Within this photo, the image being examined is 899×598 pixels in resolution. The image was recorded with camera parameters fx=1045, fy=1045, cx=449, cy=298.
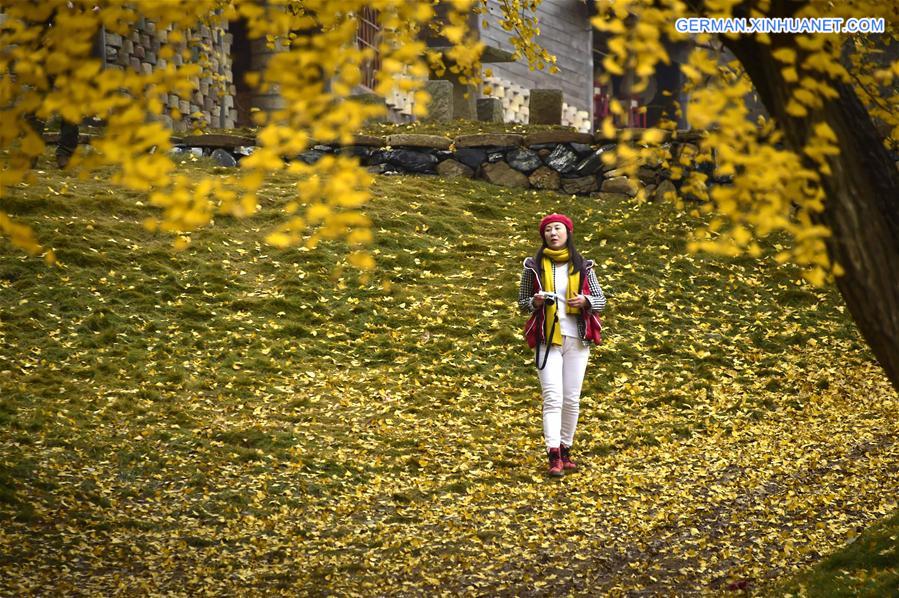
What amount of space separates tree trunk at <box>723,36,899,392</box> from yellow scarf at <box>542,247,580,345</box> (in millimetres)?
3609

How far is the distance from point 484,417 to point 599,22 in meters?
5.70

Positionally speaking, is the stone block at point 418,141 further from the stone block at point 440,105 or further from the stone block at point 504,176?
the stone block at point 440,105

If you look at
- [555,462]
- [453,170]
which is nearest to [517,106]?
[453,170]

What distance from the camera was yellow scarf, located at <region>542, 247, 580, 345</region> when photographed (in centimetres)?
728

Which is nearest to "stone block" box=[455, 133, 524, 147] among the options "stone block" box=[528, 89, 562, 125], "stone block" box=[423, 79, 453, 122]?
"stone block" box=[528, 89, 562, 125]

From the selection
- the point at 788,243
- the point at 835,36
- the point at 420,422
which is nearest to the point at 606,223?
the point at 788,243

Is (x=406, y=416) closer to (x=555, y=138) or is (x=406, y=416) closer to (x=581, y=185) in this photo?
(x=581, y=185)

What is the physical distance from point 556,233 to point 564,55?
18173 millimetres

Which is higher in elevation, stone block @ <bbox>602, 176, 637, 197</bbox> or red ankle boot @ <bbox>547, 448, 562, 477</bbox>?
stone block @ <bbox>602, 176, 637, 197</bbox>

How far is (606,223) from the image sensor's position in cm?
1347

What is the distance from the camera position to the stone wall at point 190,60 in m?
15.8

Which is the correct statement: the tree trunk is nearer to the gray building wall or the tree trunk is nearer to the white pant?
the white pant

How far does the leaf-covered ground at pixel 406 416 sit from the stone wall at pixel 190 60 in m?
3.75

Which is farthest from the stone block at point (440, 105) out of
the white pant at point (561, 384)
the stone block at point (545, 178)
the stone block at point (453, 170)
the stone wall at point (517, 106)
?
the white pant at point (561, 384)
